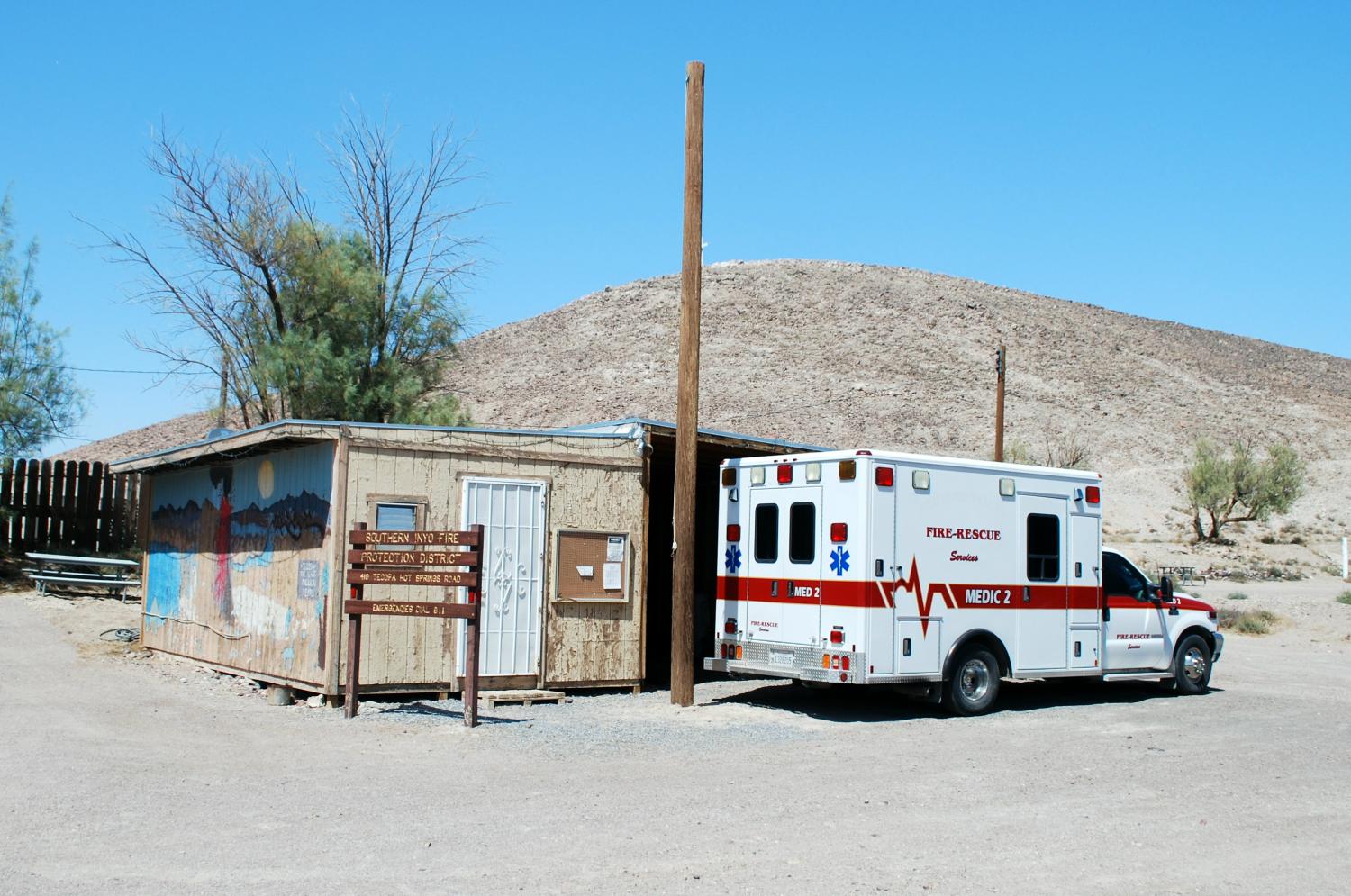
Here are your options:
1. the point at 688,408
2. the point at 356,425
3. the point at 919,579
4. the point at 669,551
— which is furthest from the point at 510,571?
the point at 919,579

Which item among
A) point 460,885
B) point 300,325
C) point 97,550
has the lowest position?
point 460,885

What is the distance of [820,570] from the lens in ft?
39.7

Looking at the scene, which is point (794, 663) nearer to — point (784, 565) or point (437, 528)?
point (784, 565)

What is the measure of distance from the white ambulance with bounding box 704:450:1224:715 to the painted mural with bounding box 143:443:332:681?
14.5 feet

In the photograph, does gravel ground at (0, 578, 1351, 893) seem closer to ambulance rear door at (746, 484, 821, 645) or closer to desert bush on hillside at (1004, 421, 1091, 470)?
ambulance rear door at (746, 484, 821, 645)

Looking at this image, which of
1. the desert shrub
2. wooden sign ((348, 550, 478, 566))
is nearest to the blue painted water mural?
wooden sign ((348, 550, 478, 566))

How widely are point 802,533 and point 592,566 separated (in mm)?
2626

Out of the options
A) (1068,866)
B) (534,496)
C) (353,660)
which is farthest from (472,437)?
(1068,866)

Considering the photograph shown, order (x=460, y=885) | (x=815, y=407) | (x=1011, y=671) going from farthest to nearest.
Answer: (x=815, y=407) < (x=1011, y=671) < (x=460, y=885)

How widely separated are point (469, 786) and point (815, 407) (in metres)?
51.5

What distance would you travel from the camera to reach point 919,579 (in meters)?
12.1

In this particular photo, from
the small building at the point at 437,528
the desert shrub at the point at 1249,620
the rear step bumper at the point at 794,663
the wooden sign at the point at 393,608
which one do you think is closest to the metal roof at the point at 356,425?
the small building at the point at 437,528

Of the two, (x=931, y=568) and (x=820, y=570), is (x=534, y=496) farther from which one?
(x=931, y=568)

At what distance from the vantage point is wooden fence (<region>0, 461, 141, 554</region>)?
2327cm
